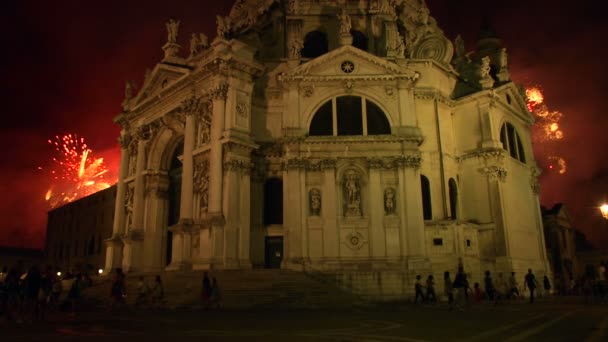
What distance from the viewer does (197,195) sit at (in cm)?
2827

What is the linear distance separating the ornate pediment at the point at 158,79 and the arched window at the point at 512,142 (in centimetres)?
2156

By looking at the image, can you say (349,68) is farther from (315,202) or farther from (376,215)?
(376,215)

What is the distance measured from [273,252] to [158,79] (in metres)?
14.2

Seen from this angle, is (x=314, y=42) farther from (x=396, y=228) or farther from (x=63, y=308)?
(x=63, y=308)

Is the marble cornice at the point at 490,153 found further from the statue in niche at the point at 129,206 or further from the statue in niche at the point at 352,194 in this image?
the statue in niche at the point at 129,206

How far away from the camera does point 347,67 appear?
2952 cm

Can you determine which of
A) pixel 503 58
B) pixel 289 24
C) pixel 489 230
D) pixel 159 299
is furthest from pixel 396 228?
→ pixel 503 58

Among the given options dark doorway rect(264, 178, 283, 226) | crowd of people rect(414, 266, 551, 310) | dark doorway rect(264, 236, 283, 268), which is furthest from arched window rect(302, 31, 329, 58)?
crowd of people rect(414, 266, 551, 310)

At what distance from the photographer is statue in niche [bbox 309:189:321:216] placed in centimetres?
2766

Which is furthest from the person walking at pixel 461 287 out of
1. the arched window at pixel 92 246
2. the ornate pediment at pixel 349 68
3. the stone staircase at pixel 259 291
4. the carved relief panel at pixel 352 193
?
the arched window at pixel 92 246

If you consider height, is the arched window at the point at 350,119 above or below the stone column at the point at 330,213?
above

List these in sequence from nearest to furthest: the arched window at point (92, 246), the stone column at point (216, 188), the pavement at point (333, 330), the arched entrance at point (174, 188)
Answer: the pavement at point (333, 330), the stone column at point (216, 188), the arched entrance at point (174, 188), the arched window at point (92, 246)

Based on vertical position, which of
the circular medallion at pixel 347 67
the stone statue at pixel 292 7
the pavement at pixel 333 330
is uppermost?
the stone statue at pixel 292 7

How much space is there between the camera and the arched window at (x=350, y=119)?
2900 centimetres
